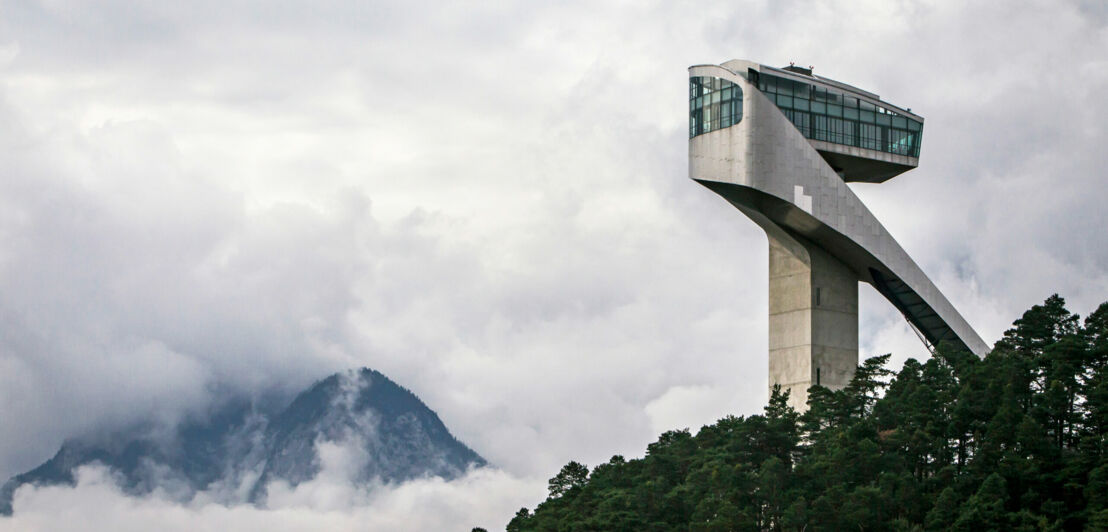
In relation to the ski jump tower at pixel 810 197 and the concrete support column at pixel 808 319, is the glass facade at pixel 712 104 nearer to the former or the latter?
the ski jump tower at pixel 810 197

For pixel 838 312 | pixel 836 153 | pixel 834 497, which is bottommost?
pixel 834 497

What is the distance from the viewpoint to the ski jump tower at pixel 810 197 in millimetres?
72812

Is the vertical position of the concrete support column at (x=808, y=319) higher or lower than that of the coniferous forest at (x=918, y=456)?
higher

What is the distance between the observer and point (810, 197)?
240 feet

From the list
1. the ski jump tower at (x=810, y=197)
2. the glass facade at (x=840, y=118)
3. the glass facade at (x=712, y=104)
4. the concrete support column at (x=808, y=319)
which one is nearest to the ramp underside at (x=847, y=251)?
the ski jump tower at (x=810, y=197)

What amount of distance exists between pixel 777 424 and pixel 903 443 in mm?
6098

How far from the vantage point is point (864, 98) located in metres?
77.2

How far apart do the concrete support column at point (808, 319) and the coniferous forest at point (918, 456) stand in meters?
3.75

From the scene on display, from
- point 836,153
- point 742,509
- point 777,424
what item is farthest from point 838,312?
point 742,509

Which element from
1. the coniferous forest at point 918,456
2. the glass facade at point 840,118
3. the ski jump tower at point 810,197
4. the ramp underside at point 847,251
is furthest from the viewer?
the glass facade at point 840,118

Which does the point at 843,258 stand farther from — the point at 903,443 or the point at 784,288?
the point at 903,443

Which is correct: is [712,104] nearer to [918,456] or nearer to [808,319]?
[808,319]

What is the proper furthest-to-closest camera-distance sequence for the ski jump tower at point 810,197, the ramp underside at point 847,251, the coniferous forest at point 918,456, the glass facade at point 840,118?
1. the glass facade at point 840,118
2. the ramp underside at point 847,251
3. the ski jump tower at point 810,197
4. the coniferous forest at point 918,456

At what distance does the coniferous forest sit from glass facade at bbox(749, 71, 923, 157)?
438 inches
